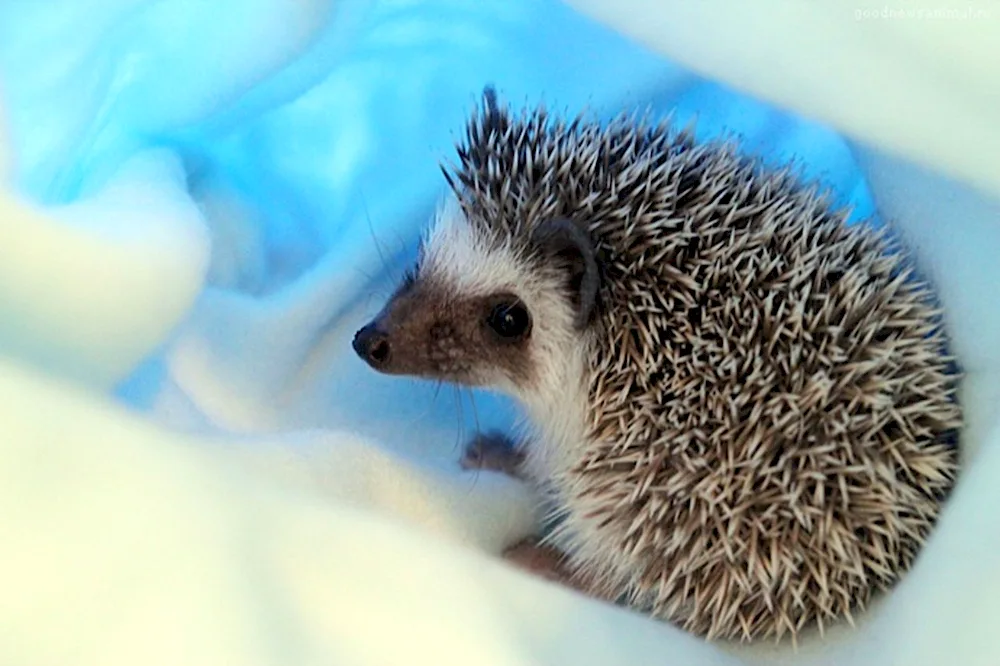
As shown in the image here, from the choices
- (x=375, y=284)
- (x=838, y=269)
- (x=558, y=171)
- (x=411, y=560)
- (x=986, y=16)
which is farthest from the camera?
(x=375, y=284)

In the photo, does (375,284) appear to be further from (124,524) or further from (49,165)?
(124,524)

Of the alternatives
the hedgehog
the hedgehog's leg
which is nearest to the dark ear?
the hedgehog

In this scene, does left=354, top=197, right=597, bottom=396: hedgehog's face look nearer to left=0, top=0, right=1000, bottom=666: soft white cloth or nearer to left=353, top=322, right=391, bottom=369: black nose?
left=353, top=322, right=391, bottom=369: black nose

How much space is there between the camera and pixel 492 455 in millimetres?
1813

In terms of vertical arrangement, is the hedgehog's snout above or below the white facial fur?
below

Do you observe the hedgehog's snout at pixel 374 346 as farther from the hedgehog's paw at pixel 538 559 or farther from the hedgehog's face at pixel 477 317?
the hedgehog's paw at pixel 538 559

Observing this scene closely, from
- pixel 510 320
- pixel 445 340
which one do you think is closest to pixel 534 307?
A: pixel 510 320

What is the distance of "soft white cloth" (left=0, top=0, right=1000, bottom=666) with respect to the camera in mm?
1030

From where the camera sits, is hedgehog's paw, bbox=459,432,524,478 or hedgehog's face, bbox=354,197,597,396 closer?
hedgehog's face, bbox=354,197,597,396

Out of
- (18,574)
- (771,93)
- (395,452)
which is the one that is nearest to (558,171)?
→ (771,93)

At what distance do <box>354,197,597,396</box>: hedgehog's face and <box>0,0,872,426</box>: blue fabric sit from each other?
0.82 ft

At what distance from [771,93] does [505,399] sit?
2.78ft

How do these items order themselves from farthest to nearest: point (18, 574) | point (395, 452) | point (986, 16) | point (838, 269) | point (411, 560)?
point (395, 452)
point (838, 269)
point (411, 560)
point (986, 16)
point (18, 574)

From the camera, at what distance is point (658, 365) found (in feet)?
4.39
